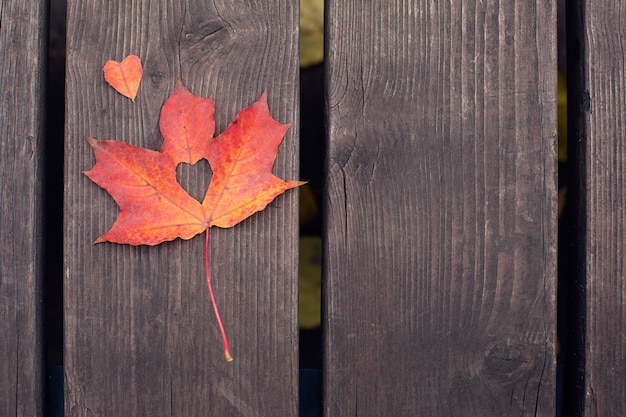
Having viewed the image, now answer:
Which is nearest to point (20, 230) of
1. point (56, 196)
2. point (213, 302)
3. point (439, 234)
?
point (56, 196)

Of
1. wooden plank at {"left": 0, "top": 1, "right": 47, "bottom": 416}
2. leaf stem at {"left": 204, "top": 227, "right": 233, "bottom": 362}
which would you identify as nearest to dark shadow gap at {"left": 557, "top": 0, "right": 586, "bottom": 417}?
leaf stem at {"left": 204, "top": 227, "right": 233, "bottom": 362}

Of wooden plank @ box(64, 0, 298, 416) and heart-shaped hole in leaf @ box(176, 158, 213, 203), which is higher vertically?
heart-shaped hole in leaf @ box(176, 158, 213, 203)

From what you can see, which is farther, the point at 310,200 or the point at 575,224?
the point at 310,200

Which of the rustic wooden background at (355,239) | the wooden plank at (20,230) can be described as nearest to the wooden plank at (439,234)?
the rustic wooden background at (355,239)

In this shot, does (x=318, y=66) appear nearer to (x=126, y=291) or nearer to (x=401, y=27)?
(x=401, y=27)

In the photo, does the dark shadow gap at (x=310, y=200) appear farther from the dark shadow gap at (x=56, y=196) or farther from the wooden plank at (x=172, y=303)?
the dark shadow gap at (x=56, y=196)

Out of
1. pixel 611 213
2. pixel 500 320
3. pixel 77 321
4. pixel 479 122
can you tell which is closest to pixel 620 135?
pixel 611 213

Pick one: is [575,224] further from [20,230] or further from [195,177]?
[20,230]

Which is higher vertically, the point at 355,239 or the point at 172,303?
the point at 355,239

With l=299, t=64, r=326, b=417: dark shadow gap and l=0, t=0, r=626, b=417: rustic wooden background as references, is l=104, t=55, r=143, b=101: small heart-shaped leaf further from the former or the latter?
l=299, t=64, r=326, b=417: dark shadow gap
